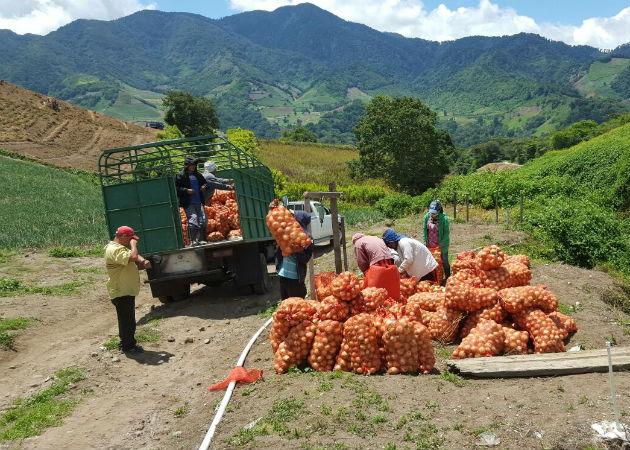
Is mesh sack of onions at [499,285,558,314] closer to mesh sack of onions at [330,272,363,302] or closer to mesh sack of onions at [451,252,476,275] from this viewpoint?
mesh sack of onions at [451,252,476,275]

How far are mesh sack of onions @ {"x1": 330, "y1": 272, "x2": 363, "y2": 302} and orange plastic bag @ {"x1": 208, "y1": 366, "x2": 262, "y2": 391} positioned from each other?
1.28m

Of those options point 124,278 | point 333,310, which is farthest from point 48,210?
point 333,310

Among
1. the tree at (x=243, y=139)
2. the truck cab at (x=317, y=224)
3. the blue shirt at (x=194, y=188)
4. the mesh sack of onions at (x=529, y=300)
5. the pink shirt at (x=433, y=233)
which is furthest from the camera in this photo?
the tree at (x=243, y=139)

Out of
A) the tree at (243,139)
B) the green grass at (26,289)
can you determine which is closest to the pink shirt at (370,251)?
the green grass at (26,289)

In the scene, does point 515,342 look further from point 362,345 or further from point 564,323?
point 362,345

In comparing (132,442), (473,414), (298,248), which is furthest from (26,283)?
(473,414)

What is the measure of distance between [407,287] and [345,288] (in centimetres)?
200

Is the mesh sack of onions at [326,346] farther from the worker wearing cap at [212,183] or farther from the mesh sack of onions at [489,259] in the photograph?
the worker wearing cap at [212,183]

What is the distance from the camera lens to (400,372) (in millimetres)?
5777

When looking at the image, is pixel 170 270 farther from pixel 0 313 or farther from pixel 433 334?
pixel 433 334

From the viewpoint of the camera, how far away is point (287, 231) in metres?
7.49

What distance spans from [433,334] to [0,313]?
24.4 feet

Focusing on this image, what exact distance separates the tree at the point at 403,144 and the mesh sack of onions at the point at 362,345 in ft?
144

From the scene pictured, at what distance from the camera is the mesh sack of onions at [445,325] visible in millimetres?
6762
